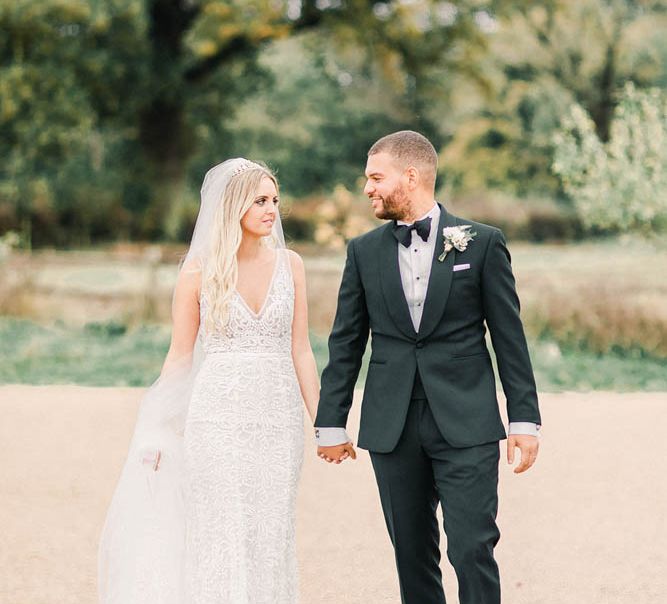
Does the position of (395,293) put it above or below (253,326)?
above

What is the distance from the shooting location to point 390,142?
3.44 metres

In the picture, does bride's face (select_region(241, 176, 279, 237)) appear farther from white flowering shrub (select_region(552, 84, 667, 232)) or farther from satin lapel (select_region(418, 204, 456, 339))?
white flowering shrub (select_region(552, 84, 667, 232))

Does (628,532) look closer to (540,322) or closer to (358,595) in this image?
(358,595)

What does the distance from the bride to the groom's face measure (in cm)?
39

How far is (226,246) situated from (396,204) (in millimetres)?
576

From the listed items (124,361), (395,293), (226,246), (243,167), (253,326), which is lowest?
(124,361)

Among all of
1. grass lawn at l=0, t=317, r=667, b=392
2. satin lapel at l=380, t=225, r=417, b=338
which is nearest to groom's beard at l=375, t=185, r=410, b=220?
satin lapel at l=380, t=225, r=417, b=338

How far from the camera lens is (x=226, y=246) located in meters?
3.65

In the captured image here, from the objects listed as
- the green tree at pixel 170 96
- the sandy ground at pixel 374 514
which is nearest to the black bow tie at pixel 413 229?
the sandy ground at pixel 374 514

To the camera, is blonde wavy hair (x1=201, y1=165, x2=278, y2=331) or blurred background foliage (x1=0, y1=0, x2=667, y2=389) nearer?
blonde wavy hair (x1=201, y1=165, x2=278, y2=331)

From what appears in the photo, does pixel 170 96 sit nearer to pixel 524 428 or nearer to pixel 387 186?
pixel 387 186

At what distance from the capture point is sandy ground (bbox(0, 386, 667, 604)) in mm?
4852

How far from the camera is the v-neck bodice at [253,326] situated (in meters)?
3.68

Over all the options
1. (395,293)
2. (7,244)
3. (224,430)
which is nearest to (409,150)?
(395,293)
